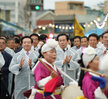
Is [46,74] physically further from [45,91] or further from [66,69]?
[66,69]

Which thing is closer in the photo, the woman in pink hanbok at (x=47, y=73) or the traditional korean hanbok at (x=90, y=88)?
the traditional korean hanbok at (x=90, y=88)

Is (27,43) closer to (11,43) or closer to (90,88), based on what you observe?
(11,43)

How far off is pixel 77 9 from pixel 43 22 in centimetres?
1283

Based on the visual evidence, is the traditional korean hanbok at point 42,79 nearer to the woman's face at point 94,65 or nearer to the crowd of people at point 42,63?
the crowd of people at point 42,63

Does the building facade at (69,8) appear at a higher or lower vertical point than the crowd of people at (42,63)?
higher

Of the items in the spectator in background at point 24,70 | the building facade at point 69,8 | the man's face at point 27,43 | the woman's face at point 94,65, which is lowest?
the spectator in background at point 24,70

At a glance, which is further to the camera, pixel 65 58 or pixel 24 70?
pixel 65 58

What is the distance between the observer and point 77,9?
277 ft

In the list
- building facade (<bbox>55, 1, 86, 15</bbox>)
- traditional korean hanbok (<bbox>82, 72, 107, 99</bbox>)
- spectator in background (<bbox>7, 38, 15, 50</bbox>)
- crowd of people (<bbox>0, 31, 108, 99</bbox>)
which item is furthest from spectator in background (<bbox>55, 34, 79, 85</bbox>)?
building facade (<bbox>55, 1, 86, 15</bbox>)

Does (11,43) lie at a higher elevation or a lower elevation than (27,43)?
lower

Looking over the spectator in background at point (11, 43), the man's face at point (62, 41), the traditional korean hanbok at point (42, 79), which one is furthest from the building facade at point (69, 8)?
the traditional korean hanbok at point (42, 79)

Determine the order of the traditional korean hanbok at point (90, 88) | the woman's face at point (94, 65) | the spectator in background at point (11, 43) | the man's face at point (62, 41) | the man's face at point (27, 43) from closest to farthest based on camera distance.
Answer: the traditional korean hanbok at point (90, 88), the woman's face at point (94, 65), the man's face at point (27, 43), the man's face at point (62, 41), the spectator in background at point (11, 43)

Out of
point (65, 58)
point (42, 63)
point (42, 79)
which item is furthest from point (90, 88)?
point (65, 58)

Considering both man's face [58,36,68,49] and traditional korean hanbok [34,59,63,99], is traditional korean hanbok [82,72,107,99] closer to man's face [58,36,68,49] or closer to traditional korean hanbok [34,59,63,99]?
traditional korean hanbok [34,59,63,99]
